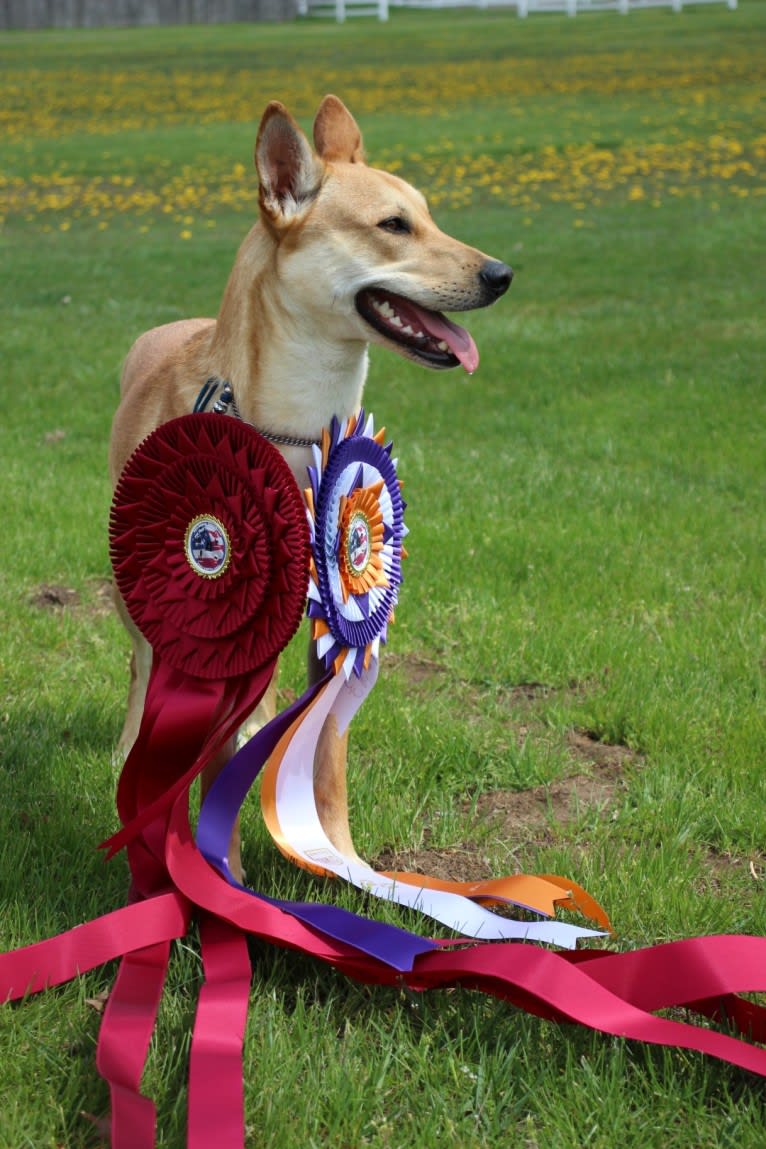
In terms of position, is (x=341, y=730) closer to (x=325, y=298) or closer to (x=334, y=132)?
(x=325, y=298)

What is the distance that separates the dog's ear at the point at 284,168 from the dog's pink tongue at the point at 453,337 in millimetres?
446

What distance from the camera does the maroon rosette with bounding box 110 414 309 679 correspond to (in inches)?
118

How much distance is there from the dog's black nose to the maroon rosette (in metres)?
0.80

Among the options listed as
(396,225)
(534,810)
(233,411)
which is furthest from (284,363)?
(534,810)

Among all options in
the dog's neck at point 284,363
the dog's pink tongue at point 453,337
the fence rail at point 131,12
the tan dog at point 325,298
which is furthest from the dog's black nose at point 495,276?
the fence rail at point 131,12

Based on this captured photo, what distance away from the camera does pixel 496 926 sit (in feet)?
9.90

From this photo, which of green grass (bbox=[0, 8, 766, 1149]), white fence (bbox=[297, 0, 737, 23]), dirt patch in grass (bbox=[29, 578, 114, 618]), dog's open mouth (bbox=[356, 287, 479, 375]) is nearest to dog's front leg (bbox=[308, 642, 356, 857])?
green grass (bbox=[0, 8, 766, 1149])

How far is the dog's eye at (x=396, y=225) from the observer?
3.36m

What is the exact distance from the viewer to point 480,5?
4972cm

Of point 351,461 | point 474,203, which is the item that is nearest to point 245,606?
point 351,461

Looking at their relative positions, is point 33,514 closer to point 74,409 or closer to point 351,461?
point 74,409

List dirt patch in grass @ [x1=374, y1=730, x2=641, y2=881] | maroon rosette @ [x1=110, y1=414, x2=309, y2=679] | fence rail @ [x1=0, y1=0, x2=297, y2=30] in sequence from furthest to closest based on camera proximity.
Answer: fence rail @ [x1=0, y1=0, x2=297, y2=30], dirt patch in grass @ [x1=374, y1=730, x2=641, y2=881], maroon rosette @ [x1=110, y1=414, x2=309, y2=679]

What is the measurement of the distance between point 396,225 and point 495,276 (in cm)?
30

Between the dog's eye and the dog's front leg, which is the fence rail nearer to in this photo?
the dog's eye
